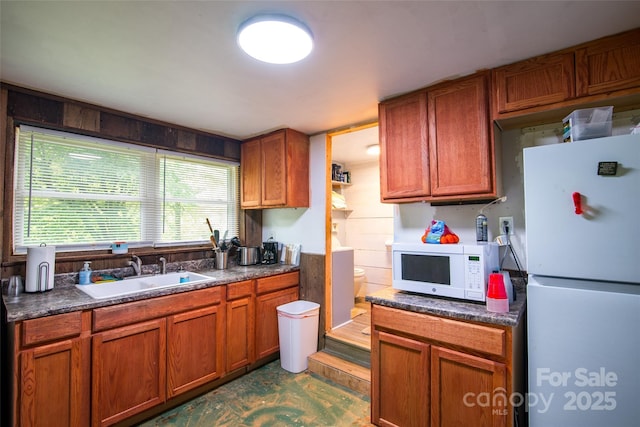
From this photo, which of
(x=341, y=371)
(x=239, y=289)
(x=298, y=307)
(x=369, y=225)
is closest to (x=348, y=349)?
(x=341, y=371)

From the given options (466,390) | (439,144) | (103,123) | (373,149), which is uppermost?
(373,149)

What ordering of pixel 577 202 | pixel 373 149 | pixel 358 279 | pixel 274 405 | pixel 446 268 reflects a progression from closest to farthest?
pixel 577 202 → pixel 446 268 → pixel 274 405 → pixel 373 149 → pixel 358 279

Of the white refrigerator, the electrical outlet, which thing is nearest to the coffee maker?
the electrical outlet

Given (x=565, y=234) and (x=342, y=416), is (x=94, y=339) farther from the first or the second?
(x=565, y=234)

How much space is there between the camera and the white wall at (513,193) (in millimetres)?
1847

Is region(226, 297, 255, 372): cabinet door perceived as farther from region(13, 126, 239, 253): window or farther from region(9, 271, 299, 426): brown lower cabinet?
region(13, 126, 239, 253): window

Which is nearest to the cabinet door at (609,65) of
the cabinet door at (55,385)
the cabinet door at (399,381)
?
the cabinet door at (399,381)

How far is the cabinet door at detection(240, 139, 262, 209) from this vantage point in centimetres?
321

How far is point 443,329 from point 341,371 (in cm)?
118

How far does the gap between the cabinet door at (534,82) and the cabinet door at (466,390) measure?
4.71ft

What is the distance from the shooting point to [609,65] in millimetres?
1494

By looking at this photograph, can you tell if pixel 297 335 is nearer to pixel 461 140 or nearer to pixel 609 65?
pixel 461 140

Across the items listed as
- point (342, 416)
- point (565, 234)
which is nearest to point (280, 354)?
point (342, 416)

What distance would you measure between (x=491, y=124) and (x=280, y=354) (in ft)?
8.57
